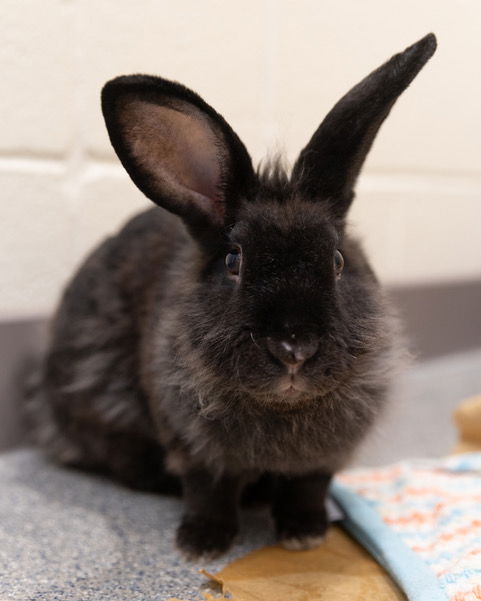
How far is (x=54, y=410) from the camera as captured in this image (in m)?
1.37

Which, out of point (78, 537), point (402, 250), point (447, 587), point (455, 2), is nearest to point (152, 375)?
point (78, 537)

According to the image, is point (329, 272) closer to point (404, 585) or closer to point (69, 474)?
point (404, 585)

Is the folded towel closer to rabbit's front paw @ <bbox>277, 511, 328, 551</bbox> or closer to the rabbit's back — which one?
rabbit's front paw @ <bbox>277, 511, 328, 551</bbox>

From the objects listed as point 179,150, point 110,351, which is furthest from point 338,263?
point 110,351

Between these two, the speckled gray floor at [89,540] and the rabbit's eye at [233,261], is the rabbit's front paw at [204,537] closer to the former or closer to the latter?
the speckled gray floor at [89,540]

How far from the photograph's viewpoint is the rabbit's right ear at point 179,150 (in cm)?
88

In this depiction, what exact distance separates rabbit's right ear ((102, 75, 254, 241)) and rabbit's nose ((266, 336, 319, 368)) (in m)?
0.24

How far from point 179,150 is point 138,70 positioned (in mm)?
622

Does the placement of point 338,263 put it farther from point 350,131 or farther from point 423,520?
point 423,520

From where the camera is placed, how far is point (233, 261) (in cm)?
91

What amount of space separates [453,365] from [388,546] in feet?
4.17

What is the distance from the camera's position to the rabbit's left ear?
880mm

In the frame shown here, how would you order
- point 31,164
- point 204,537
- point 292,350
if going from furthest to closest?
point 31,164 < point 204,537 < point 292,350

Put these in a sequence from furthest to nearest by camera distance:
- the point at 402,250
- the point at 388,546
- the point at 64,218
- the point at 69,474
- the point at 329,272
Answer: the point at 402,250, the point at 64,218, the point at 69,474, the point at 388,546, the point at 329,272
